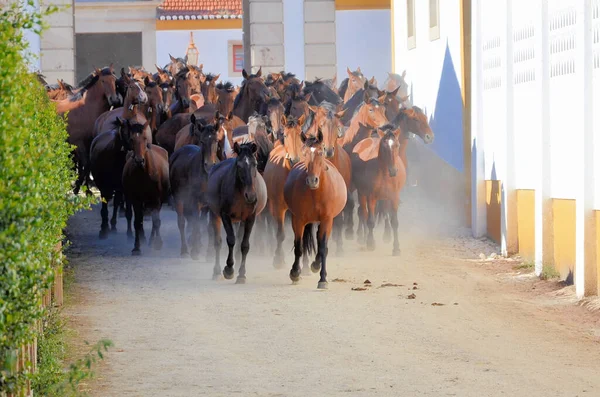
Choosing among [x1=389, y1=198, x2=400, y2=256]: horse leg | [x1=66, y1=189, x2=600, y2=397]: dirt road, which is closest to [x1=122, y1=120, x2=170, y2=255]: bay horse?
[x1=66, y1=189, x2=600, y2=397]: dirt road

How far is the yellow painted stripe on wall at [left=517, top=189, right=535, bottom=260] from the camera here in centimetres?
1625

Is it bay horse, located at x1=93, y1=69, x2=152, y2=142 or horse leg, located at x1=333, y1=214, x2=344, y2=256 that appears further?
bay horse, located at x1=93, y1=69, x2=152, y2=142

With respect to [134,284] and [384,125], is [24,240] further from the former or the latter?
[384,125]

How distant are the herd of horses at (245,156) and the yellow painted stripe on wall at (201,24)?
28010 millimetres

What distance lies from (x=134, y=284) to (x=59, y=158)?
450 cm

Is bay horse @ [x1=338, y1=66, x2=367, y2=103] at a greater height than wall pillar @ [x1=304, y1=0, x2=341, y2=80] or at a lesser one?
lesser

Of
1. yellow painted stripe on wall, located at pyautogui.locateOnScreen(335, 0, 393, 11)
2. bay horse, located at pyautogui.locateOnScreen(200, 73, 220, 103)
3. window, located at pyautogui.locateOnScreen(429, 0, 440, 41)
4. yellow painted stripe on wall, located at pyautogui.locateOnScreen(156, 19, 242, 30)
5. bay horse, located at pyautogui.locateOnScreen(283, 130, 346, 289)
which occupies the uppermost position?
yellow painted stripe on wall, located at pyautogui.locateOnScreen(156, 19, 242, 30)

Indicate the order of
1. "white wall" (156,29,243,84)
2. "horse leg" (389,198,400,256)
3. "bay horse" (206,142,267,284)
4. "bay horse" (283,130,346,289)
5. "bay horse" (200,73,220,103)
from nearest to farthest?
"bay horse" (283,130,346,289), "bay horse" (206,142,267,284), "horse leg" (389,198,400,256), "bay horse" (200,73,220,103), "white wall" (156,29,243,84)

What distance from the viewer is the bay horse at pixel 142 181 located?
701 inches

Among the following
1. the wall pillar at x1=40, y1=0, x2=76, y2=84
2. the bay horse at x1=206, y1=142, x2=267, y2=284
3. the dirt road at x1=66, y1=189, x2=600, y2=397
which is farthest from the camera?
the wall pillar at x1=40, y1=0, x2=76, y2=84

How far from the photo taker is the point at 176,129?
71.2 feet

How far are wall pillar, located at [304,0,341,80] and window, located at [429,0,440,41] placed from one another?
6.48 meters

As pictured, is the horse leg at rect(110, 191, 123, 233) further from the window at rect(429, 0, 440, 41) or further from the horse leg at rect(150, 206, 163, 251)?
the window at rect(429, 0, 440, 41)

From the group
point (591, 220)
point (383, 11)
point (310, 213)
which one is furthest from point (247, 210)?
point (383, 11)
